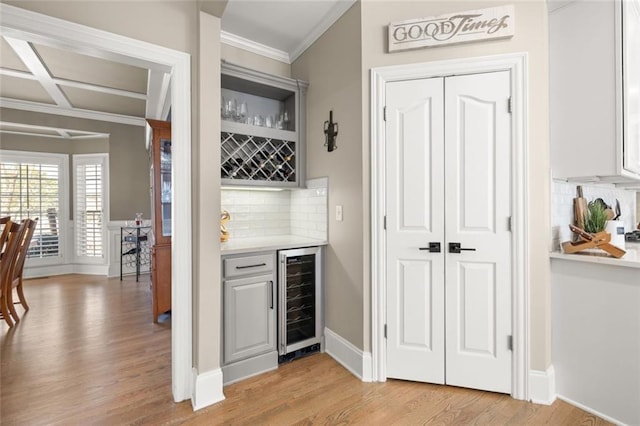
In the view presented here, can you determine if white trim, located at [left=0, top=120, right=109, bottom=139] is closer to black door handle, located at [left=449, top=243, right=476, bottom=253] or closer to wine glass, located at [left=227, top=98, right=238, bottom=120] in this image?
wine glass, located at [left=227, top=98, right=238, bottom=120]

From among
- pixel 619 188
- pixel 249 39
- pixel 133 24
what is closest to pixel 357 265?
pixel 133 24

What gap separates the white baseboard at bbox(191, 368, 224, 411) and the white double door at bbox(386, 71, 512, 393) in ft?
3.86

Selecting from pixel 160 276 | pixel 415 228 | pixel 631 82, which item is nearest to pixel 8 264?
pixel 160 276

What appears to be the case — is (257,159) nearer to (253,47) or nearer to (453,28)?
(253,47)

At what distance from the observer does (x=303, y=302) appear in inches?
110

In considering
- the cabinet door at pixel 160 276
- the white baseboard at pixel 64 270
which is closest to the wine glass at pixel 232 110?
the cabinet door at pixel 160 276

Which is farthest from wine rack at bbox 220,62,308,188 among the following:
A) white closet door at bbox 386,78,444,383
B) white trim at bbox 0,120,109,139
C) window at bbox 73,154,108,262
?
window at bbox 73,154,108,262

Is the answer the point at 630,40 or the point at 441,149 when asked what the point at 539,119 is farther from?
the point at 630,40

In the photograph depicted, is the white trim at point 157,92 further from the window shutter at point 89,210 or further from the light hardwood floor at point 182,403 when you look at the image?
the light hardwood floor at point 182,403

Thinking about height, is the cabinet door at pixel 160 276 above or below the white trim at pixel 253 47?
below

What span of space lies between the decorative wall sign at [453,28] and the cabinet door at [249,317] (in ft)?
6.48

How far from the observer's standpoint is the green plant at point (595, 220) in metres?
2.16

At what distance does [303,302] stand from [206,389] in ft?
3.30

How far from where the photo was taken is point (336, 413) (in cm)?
194
